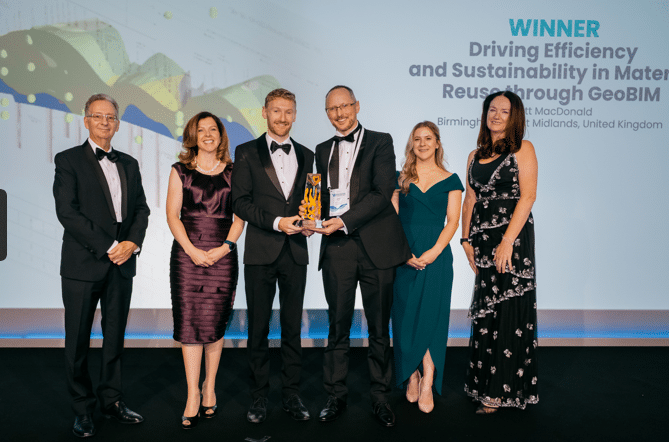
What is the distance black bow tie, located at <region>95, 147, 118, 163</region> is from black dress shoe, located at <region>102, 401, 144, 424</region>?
1467 millimetres

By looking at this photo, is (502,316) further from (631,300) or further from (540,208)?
(631,300)

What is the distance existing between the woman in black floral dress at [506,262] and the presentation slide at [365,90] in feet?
5.16

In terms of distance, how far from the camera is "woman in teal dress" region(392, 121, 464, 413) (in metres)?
2.90

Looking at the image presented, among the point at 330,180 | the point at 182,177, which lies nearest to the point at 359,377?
the point at 330,180

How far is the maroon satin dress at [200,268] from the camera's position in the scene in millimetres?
2658

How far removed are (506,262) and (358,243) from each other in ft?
2.98

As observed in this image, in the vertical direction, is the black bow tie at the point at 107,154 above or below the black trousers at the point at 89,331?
above

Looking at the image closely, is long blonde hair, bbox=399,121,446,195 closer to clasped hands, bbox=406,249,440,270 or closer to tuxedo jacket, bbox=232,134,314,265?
clasped hands, bbox=406,249,440,270

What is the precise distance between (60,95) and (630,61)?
5342 mm

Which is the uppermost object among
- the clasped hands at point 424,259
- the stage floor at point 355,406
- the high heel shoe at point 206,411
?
the clasped hands at point 424,259

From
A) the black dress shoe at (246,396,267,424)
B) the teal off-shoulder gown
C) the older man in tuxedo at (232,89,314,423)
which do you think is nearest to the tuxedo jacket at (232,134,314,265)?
the older man in tuxedo at (232,89,314,423)

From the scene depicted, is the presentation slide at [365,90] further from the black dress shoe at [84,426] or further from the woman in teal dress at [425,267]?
the black dress shoe at [84,426]

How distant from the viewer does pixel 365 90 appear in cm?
426

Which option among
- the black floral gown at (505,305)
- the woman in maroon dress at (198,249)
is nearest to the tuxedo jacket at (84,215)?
the woman in maroon dress at (198,249)
